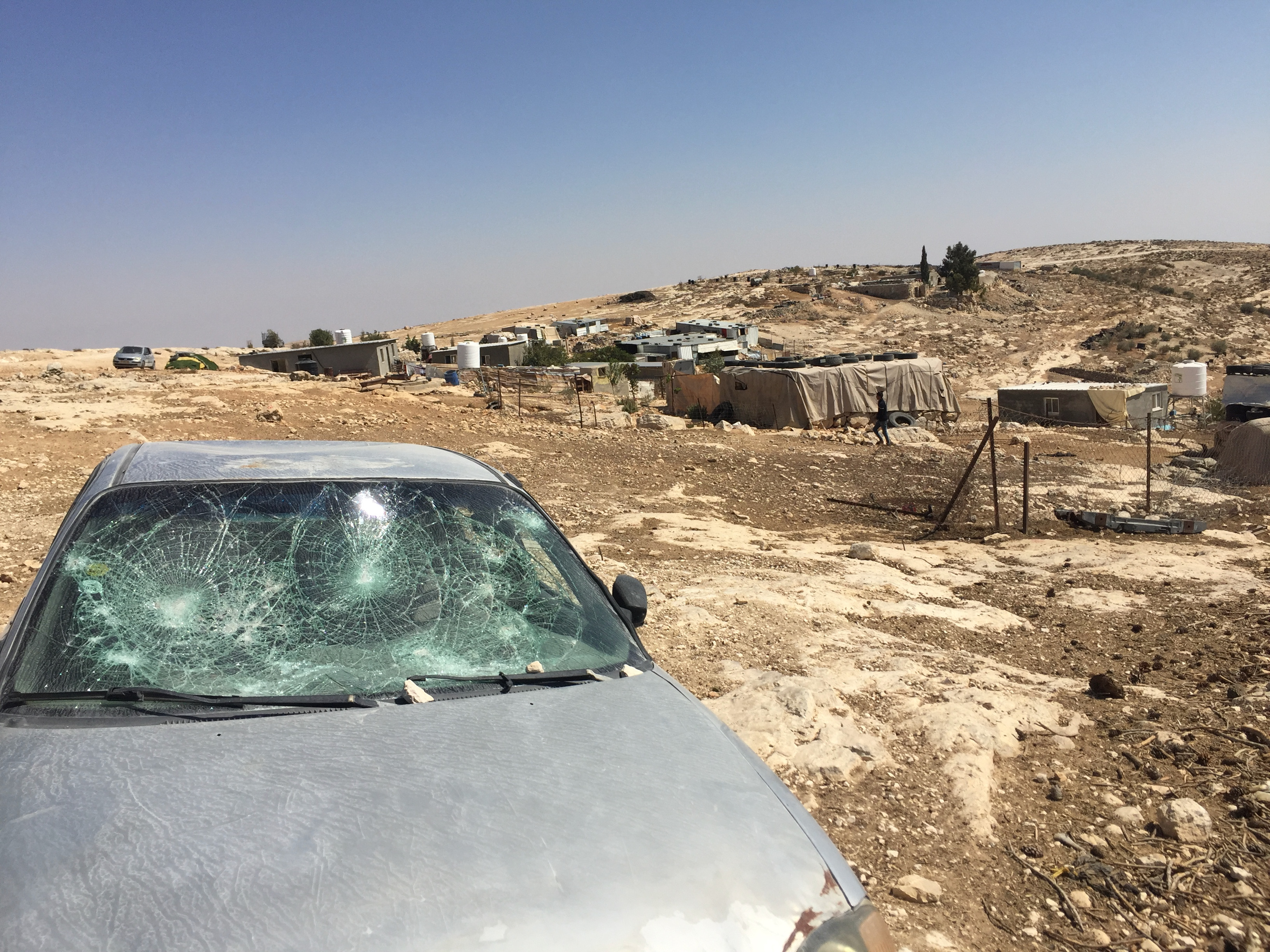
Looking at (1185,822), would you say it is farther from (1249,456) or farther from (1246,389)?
(1246,389)

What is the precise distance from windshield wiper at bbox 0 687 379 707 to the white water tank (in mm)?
31194

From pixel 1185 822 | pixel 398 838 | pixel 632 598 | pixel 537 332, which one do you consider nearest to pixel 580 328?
pixel 537 332

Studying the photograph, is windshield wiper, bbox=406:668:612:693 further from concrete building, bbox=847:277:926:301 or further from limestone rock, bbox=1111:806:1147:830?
concrete building, bbox=847:277:926:301

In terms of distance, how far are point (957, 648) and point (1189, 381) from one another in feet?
90.5

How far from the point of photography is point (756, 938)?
5.08ft

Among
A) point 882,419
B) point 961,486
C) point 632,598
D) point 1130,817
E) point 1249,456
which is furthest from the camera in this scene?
point 882,419

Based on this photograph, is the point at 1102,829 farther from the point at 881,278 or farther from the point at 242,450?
the point at 881,278

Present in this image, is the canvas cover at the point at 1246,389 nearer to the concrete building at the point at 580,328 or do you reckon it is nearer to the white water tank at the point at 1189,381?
the white water tank at the point at 1189,381

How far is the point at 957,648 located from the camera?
19.1 feet

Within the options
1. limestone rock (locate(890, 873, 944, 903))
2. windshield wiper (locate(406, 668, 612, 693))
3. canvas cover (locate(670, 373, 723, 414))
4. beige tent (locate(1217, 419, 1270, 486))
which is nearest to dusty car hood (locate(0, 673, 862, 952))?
windshield wiper (locate(406, 668, 612, 693))

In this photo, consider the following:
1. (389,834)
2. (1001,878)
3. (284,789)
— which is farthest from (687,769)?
(1001,878)

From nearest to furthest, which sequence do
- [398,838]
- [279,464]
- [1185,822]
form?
[398,838] < [279,464] < [1185,822]

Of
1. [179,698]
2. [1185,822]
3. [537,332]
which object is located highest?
[537,332]

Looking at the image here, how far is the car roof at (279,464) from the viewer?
2809 millimetres
